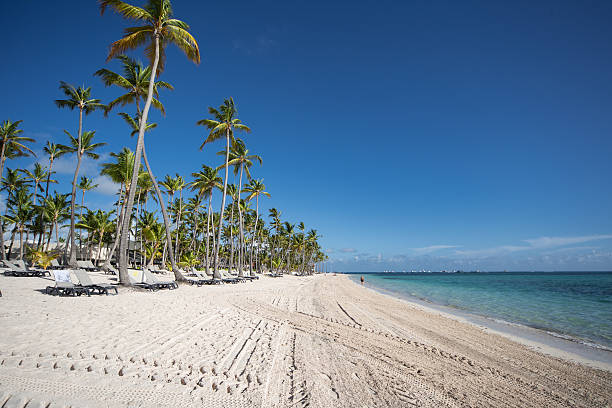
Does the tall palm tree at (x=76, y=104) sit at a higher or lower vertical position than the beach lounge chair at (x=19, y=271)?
higher

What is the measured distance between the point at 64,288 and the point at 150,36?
501 inches

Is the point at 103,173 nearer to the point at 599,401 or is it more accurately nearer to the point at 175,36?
the point at 175,36

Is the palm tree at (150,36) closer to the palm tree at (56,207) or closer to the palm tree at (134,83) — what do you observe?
the palm tree at (134,83)

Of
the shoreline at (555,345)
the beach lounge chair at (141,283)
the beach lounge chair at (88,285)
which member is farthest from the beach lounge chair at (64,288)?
the shoreline at (555,345)

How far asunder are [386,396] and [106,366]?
13.1ft

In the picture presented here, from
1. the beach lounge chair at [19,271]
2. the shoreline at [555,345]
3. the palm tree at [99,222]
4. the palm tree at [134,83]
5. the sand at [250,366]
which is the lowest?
the shoreline at [555,345]

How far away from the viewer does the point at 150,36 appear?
47.0 feet

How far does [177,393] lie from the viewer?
132 inches

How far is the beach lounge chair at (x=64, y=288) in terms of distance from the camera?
991 cm

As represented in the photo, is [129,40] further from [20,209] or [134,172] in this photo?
[20,209]

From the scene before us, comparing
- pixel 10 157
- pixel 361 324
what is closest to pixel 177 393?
pixel 361 324

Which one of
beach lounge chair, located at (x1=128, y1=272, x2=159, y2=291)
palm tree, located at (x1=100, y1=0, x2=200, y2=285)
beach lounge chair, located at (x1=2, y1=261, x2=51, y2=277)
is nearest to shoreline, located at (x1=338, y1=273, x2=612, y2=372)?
beach lounge chair, located at (x1=128, y1=272, x2=159, y2=291)

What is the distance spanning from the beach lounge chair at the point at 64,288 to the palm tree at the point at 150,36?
2.52 meters

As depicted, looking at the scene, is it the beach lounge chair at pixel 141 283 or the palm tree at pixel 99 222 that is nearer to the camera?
the beach lounge chair at pixel 141 283
